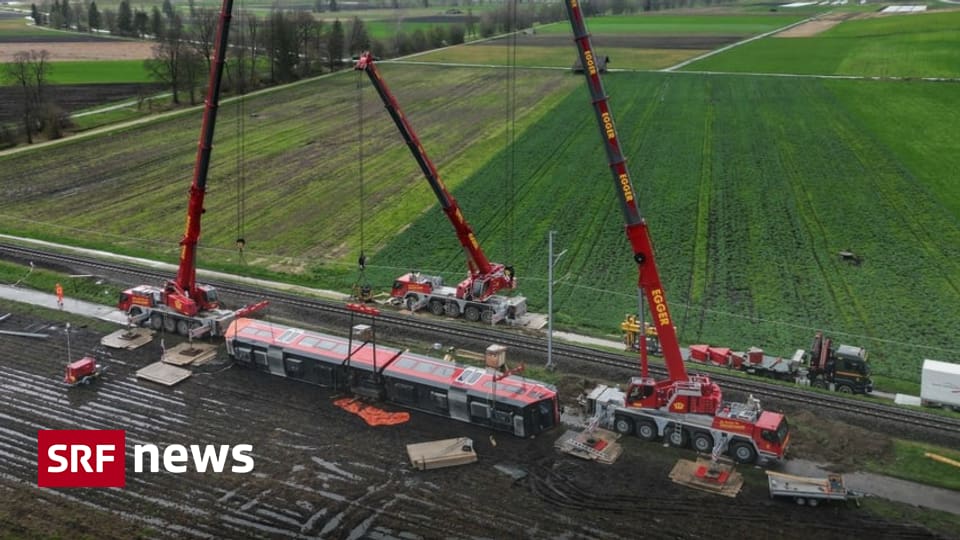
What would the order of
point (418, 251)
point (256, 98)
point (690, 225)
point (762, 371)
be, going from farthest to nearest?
1. point (256, 98)
2. point (690, 225)
3. point (418, 251)
4. point (762, 371)

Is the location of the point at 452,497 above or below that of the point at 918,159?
below

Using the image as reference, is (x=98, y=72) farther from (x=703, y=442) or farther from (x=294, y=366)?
(x=703, y=442)

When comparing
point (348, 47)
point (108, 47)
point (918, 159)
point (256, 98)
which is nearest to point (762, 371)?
point (918, 159)

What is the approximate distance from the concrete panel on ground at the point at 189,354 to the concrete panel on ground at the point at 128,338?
1.89 meters

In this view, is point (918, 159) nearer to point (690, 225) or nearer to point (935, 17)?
point (690, 225)

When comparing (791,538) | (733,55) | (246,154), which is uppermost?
(733,55)

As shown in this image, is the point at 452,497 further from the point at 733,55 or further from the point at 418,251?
the point at 733,55

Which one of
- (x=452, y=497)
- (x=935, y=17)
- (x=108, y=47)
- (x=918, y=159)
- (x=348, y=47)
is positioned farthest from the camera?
(x=935, y=17)

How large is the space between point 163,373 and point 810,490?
1120 inches

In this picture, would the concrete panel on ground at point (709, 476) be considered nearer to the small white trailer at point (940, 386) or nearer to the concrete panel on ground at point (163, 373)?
the small white trailer at point (940, 386)

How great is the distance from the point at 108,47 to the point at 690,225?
5352 inches

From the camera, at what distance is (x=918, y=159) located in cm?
7988

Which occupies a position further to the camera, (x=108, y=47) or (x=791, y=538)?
(x=108, y=47)

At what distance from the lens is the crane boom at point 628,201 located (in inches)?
1225
